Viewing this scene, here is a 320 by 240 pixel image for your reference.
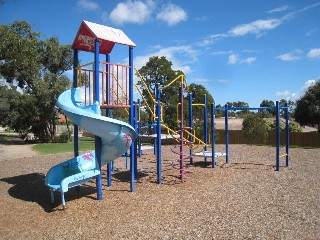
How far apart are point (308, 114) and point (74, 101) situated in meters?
21.5

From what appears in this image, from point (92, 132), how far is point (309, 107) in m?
21.4

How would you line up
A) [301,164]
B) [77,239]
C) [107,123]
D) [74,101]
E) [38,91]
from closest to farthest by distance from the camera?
[77,239] < [107,123] < [74,101] < [301,164] < [38,91]

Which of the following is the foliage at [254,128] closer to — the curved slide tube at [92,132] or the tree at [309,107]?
the tree at [309,107]

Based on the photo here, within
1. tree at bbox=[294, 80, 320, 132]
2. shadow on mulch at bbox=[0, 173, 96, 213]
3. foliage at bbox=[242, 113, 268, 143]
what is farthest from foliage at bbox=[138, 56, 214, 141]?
shadow on mulch at bbox=[0, 173, 96, 213]

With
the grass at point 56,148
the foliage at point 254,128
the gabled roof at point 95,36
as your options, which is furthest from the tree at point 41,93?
the gabled roof at point 95,36

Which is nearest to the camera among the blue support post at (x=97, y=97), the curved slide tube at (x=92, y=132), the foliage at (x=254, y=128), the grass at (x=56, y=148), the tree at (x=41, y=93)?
the curved slide tube at (x=92, y=132)

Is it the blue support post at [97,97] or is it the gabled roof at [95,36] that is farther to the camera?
the gabled roof at [95,36]

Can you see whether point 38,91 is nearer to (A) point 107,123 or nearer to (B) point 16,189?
(B) point 16,189

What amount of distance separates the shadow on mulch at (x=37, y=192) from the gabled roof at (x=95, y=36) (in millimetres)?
3569

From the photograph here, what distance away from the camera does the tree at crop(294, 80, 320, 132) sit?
78.8 feet

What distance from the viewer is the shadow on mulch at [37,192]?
7172 mm

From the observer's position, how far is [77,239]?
196 inches

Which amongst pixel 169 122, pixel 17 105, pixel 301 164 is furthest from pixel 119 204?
pixel 17 105

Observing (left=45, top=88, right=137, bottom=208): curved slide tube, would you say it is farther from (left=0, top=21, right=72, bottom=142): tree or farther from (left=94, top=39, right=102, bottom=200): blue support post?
(left=0, top=21, right=72, bottom=142): tree
